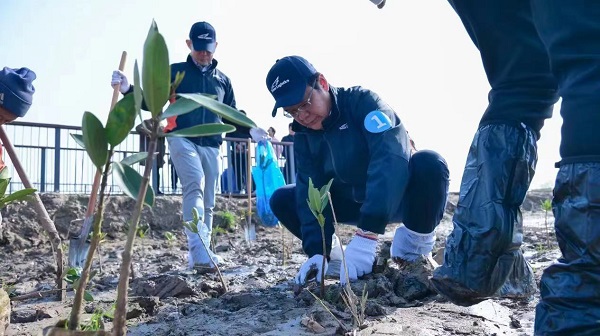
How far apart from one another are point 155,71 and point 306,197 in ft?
7.90

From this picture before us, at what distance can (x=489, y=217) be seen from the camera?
1353 millimetres

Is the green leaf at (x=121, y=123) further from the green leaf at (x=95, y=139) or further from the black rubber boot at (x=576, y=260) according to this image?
the black rubber boot at (x=576, y=260)

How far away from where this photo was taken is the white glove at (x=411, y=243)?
2.87 meters

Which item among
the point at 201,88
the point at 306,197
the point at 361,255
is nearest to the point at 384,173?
the point at 361,255

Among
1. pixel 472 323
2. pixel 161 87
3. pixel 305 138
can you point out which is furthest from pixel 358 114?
pixel 161 87

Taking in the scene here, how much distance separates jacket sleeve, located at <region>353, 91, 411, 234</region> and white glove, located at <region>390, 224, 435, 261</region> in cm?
25

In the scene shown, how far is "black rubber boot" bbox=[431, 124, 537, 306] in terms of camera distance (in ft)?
4.45

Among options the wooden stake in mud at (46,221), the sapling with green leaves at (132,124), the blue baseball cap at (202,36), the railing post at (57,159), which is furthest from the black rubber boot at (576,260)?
the railing post at (57,159)

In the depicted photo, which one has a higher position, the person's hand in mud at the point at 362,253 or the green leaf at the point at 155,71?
the green leaf at the point at 155,71

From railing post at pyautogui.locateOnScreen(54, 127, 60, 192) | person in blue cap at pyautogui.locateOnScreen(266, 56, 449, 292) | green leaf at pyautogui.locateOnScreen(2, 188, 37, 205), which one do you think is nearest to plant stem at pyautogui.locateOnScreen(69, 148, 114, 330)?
green leaf at pyautogui.locateOnScreen(2, 188, 37, 205)

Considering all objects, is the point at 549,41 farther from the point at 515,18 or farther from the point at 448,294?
the point at 448,294

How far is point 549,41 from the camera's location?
112 centimetres

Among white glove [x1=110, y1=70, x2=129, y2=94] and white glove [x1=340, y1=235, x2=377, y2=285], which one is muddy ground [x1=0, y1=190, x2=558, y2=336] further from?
white glove [x1=110, y1=70, x2=129, y2=94]

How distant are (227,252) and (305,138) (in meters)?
2.30
